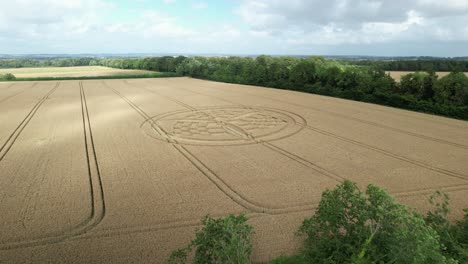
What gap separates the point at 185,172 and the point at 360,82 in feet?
82.4

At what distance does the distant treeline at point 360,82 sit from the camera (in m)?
23.8

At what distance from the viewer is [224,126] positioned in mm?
20422

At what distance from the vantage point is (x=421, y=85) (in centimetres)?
2589

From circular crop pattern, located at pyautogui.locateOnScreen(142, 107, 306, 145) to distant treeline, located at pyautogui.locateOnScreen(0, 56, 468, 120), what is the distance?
10640 mm

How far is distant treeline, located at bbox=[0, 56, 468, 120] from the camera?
23.8 metres

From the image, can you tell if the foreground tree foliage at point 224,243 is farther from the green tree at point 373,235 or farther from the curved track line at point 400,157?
the curved track line at point 400,157

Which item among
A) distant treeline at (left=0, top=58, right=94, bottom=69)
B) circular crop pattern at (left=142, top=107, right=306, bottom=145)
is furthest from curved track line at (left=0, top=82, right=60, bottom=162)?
distant treeline at (left=0, top=58, right=94, bottom=69)

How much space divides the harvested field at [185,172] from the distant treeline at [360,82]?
7.81 feet

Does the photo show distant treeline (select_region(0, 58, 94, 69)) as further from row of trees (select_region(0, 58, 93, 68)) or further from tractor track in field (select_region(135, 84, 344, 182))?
tractor track in field (select_region(135, 84, 344, 182))

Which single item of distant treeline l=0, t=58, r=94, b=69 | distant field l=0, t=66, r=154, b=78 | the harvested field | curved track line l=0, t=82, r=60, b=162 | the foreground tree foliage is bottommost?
curved track line l=0, t=82, r=60, b=162

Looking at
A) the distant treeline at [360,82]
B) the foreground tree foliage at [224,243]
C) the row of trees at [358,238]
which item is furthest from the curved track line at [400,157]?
the distant treeline at [360,82]

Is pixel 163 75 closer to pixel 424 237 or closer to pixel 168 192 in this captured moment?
→ pixel 168 192

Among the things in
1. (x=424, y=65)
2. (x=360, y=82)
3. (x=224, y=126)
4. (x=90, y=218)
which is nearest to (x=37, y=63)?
(x=360, y=82)

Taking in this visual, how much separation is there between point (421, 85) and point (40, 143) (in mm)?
27186
